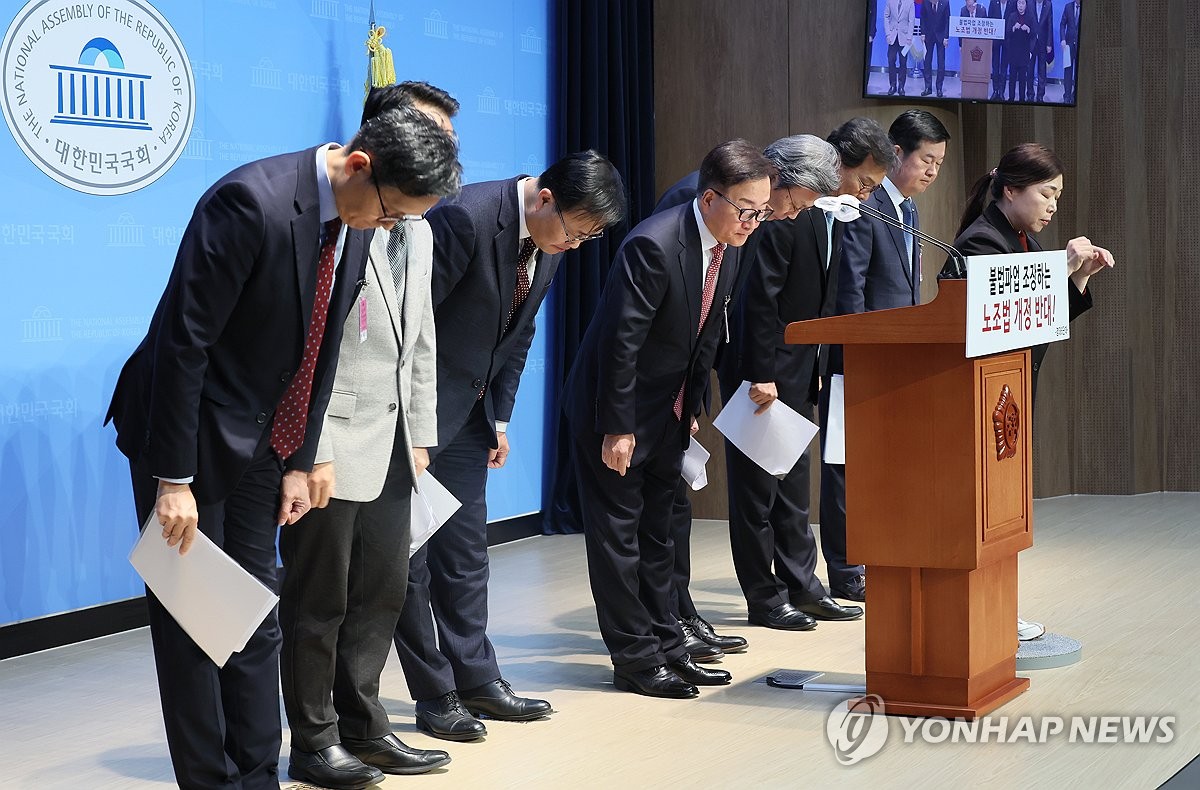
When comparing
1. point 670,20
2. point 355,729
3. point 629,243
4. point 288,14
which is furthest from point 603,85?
point 355,729

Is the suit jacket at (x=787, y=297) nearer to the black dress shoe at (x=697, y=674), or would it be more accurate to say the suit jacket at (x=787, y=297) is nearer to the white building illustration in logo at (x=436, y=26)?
the black dress shoe at (x=697, y=674)

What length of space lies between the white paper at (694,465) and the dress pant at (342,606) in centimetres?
119

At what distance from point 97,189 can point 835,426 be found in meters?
2.53

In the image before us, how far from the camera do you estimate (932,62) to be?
22.9 feet

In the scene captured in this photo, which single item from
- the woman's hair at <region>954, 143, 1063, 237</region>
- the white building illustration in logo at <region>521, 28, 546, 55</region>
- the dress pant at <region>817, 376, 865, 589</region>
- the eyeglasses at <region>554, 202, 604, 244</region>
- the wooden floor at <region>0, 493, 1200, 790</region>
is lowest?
the wooden floor at <region>0, 493, 1200, 790</region>

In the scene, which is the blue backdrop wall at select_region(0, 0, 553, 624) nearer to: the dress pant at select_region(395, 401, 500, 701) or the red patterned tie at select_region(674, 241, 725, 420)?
the dress pant at select_region(395, 401, 500, 701)

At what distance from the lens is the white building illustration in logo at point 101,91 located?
4453 millimetres

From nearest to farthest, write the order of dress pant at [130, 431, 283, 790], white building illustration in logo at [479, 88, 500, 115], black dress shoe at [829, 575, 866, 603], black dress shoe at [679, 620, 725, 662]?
dress pant at [130, 431, 283, 790] < black dress shoe at [679, 620, 725, 662] < black dress shoe at [829, 575, 866, 603] < white building illustration in logo at [479, 88, 500, 115]

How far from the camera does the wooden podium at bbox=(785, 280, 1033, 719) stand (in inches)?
134

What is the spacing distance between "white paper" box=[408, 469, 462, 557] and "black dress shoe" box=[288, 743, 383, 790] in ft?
1.50

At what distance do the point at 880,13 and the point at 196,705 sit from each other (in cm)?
524

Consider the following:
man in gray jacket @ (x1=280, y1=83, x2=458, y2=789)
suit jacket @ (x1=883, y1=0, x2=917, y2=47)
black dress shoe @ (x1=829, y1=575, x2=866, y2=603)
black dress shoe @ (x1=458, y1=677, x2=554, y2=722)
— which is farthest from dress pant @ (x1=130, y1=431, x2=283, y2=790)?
suit jacket @ (x1=883, y1=0, x2=917, y2=47)

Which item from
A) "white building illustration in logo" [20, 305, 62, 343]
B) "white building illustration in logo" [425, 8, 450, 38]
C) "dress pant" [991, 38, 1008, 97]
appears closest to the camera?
"white building illustration in logo" [20, 305, 62, 343]

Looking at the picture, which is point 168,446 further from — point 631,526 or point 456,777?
point 631,526
